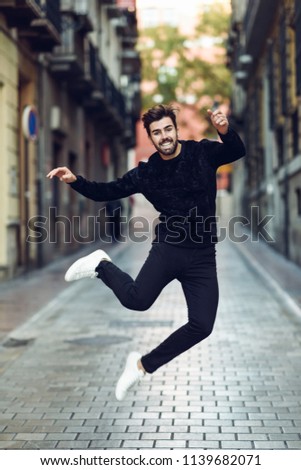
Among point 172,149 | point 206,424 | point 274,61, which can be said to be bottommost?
point 206,424

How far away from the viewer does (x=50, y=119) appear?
19.6m

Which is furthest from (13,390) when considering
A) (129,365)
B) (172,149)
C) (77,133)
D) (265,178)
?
(265,178)

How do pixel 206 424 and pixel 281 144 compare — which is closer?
pixel 206 424

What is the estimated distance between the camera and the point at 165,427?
4.94 meters

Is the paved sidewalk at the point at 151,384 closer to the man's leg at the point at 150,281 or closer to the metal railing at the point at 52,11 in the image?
the man's leg at the point at 150,281

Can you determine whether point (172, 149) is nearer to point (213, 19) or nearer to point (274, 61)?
point (274, 61)

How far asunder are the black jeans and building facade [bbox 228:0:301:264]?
986 centimetres

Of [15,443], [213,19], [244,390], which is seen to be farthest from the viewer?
[213,19]

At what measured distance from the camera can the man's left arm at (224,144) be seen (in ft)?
15.3

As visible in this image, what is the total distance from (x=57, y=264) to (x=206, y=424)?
1446 cm

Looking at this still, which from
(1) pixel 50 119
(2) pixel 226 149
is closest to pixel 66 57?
(1) pixel 50 119

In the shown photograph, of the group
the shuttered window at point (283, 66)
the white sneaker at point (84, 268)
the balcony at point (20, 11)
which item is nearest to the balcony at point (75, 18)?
the balcony at point (20, 11)

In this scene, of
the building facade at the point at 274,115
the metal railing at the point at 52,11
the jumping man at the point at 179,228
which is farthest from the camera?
the building facade at the point at 274,115

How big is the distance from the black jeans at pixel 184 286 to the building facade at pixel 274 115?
32.4 feet
